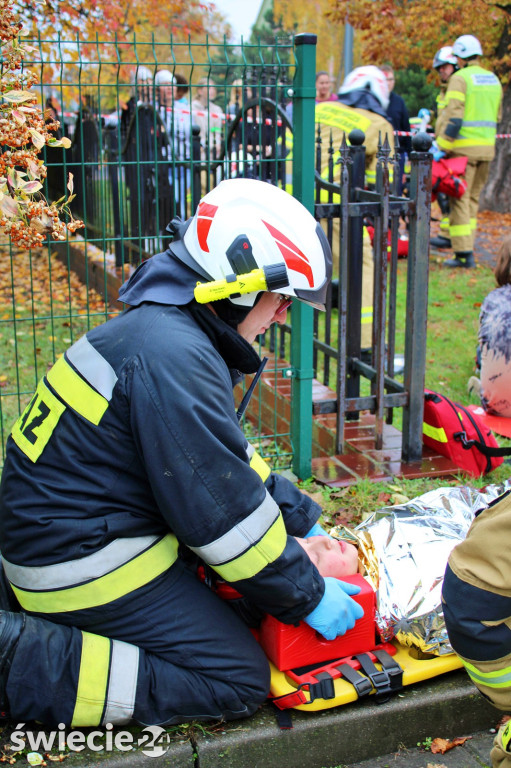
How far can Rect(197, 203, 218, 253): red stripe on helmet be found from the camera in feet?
8.16

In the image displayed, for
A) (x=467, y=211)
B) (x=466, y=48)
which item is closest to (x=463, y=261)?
(x=467, y=211)

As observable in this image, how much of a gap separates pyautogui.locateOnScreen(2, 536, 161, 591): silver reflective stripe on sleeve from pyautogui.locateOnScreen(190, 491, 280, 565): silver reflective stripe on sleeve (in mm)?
208

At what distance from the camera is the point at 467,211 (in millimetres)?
9844

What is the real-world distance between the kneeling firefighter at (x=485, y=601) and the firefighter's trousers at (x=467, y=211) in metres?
8.33

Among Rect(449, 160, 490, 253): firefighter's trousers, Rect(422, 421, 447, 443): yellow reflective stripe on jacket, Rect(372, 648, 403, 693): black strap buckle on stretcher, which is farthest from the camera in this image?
Rect(449, 160, 490, 253): firefighter's trousers

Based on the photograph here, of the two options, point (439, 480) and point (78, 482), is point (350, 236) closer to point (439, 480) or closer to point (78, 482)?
point (439, 480)

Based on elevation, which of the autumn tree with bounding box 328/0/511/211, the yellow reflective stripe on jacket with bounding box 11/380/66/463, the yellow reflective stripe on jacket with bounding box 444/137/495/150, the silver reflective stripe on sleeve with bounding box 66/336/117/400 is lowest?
the yellow reflective stripe on jacket with bounding box 11/380/66/463

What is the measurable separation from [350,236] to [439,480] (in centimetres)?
146

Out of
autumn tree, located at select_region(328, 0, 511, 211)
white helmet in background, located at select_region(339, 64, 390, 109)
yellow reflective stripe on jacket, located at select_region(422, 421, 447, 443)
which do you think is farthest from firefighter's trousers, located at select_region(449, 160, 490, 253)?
yellow reflective stripe on jacket, located at select_region(422, 421, 447, 443)

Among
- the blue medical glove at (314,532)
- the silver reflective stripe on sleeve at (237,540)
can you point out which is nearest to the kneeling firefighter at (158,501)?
the silver reflective stripe on sleeve at (237,540)

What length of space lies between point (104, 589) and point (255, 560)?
0.45 m

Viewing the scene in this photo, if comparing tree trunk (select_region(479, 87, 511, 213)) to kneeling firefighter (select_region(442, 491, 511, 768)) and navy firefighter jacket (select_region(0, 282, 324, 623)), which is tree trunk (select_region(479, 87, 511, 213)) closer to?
navy firefighter jacket (select_region(0, 282, 324, 623))

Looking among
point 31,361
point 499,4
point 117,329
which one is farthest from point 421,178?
point 499,4

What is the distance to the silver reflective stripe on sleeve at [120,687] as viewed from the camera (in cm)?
245
